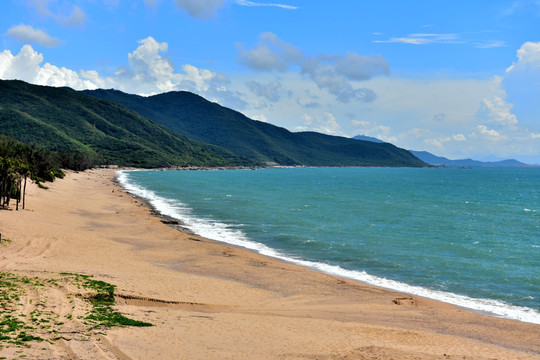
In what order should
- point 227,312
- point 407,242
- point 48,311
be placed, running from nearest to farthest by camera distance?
point 48,311
point 227,312
point 407,242

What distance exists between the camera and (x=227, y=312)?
711 inches

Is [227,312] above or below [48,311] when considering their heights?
below

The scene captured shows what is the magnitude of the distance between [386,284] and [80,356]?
18.0m

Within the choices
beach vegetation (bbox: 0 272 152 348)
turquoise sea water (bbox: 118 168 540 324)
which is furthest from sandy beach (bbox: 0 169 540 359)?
turquoise sea water (bbox: 118 168 540 324)

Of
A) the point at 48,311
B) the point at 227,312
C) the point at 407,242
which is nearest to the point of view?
the point at 48,311

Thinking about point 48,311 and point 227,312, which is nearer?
point 48,311

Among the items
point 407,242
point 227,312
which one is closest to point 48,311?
point 227,312

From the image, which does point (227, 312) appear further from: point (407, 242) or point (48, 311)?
point (407, 242)

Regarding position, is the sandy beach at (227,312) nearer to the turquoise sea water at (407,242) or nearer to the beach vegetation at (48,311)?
the beach vegetation at (48,311)

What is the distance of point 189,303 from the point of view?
18.8m

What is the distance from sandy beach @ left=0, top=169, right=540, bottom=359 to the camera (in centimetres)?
1348

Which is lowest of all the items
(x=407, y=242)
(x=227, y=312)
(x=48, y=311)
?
(x=227, y=312)

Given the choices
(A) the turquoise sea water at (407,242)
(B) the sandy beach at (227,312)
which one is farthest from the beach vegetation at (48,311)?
(A) the turquoise sea water at (407,242)

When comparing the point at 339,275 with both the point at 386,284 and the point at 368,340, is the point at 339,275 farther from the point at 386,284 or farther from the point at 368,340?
the point at 368,340
